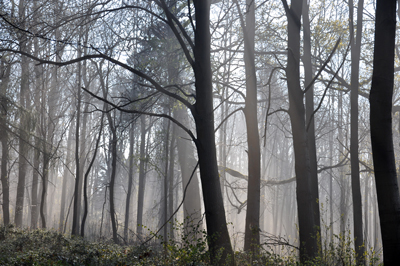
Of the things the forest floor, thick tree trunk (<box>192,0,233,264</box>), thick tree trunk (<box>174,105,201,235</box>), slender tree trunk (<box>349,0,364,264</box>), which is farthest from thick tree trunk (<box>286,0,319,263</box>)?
thick tree trunk (<box>174,105,201,235</box>)

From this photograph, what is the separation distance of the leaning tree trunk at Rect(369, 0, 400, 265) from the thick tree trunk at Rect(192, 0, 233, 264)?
229 centimetres

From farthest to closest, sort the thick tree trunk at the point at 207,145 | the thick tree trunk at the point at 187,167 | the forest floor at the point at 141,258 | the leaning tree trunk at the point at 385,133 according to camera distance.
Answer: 1. the thick tree trunk at the point at 187,167
2. the thick tree trunk at the point at 207,145
3. the forest floor at the point at 141,258
4. the leaning tree trunk at the point at 385,133

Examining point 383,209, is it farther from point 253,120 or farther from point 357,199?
point 357,199

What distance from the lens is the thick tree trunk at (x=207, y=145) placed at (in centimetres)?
494

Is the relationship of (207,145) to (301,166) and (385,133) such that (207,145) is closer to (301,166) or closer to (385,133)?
(301,166)

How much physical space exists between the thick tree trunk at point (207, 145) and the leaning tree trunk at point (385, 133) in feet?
7.50

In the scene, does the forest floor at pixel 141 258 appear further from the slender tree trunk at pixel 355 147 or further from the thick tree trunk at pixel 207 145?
the slender tree trunk at pixel 355 147

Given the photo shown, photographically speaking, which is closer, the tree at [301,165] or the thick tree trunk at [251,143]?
the tree at [301,165]

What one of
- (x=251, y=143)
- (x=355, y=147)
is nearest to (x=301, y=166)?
(x=251, y=143)

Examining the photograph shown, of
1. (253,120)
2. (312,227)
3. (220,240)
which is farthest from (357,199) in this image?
(220,240)

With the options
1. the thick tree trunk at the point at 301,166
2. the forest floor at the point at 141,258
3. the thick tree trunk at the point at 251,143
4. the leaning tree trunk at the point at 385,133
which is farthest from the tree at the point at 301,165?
the thick tree trunk at the point at 251,143

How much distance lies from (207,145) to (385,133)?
2.63m

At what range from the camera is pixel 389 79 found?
10.5ft

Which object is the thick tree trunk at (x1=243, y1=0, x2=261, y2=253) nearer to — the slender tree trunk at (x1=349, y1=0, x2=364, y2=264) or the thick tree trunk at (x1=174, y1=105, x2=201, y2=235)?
the slender tree trunk at (x1=349, y1=0, x2=364, y2=264)
